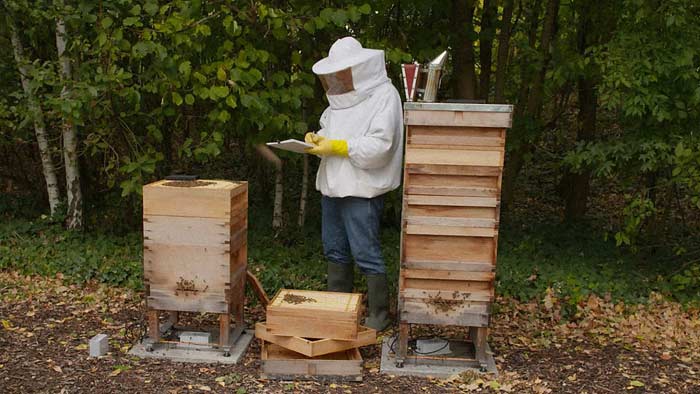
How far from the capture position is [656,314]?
191 inches

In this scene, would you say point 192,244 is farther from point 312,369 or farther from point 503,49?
point 503,49

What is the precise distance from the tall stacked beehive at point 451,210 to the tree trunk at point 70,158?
3271 mm

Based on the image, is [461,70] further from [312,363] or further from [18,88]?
[18,88]

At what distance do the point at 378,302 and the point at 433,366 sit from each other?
0.64 metres

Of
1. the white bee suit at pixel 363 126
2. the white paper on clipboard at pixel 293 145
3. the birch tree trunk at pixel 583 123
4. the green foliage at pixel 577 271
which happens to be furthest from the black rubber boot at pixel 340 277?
the birch tree trunk at pixel 583 123

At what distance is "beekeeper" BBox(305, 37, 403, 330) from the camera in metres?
3.89

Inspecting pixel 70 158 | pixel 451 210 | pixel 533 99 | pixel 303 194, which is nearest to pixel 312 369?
pixel 451 210

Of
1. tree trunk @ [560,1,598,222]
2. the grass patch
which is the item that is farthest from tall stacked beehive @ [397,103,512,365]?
tree trunk @ [560,1,598,222]

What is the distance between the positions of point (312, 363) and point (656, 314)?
269 centimetres

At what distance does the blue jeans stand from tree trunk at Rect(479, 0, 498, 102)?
2.81m

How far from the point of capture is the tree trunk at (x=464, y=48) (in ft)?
19.8

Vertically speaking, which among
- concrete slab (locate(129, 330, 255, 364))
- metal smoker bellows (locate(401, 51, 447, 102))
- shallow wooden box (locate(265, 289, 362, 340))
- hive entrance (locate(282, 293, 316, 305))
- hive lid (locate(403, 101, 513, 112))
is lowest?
concrete slab (locate(129, 330, 255, 364))

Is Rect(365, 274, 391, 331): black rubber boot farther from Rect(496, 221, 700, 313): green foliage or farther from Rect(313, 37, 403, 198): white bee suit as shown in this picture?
Rect(496, 221, 700, 313): green foliage

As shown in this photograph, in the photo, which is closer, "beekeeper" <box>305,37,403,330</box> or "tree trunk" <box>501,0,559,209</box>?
"beekeeper" <box>305,37,403,330</box>
